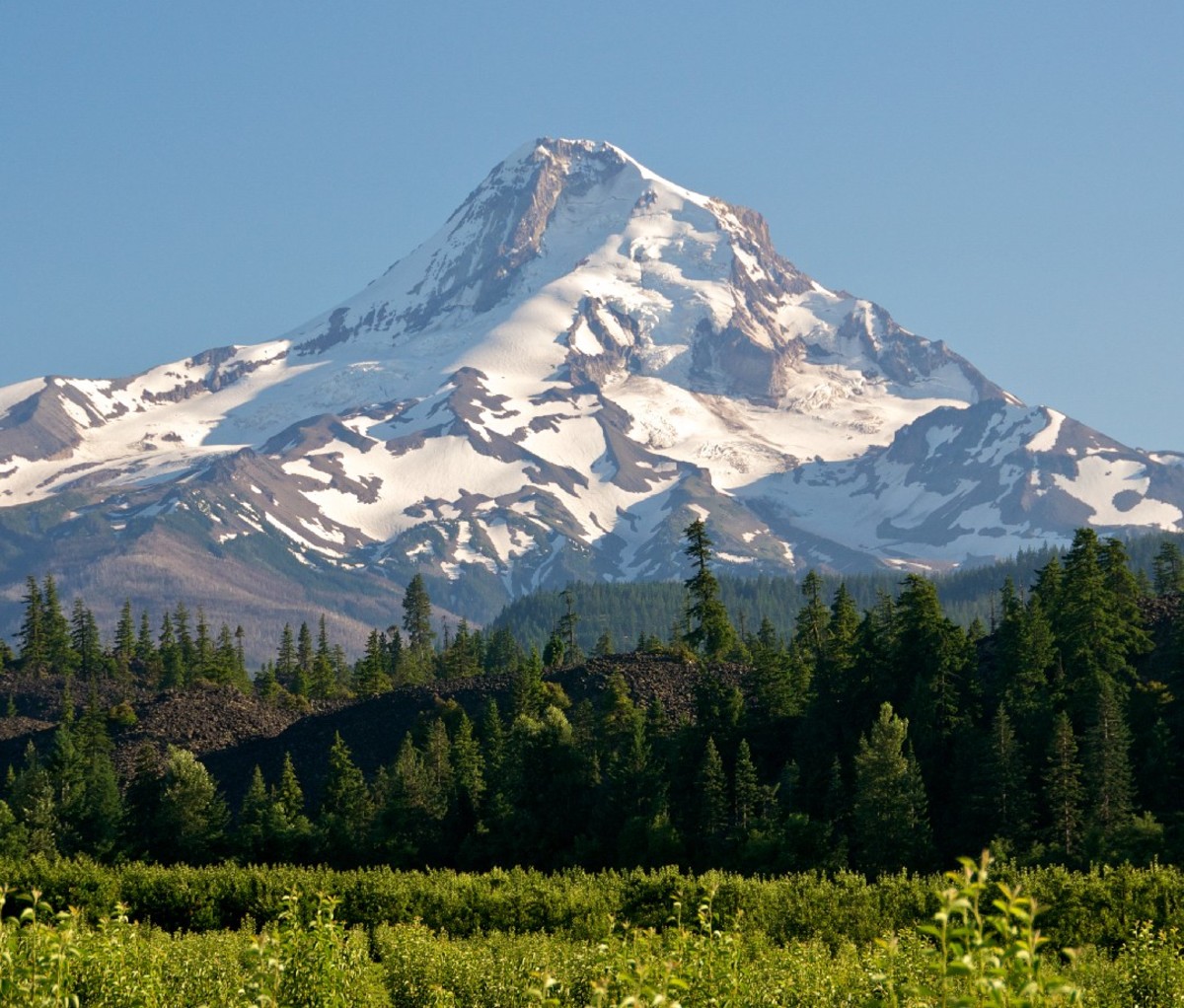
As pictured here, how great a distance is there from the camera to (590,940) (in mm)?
64625

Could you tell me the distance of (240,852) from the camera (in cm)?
10075

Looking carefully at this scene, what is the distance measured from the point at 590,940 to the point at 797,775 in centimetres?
3203

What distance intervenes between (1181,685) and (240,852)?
62729 mm

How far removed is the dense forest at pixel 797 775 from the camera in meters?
83.6

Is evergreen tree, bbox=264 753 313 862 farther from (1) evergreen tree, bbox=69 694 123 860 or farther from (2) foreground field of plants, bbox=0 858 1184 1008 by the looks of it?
(2) foreground field of plants, bbox=0 858 1184 1008

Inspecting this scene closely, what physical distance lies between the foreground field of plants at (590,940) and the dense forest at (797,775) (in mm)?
11010

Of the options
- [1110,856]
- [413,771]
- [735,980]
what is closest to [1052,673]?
[1110,856]

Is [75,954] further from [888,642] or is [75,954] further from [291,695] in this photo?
[291,695]

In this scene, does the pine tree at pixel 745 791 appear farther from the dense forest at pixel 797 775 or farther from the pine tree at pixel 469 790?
the pine tree at pixel 469 790

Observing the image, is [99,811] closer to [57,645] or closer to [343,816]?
[343,816]

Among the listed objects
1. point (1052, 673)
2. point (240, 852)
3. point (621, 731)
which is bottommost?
point (240, 852)

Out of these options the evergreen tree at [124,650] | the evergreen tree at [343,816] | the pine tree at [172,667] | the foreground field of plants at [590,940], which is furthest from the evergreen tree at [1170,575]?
the evergreen tree at [124,650]

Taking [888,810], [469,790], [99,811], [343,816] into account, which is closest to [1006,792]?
[888,810]

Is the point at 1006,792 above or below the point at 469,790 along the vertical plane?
above
